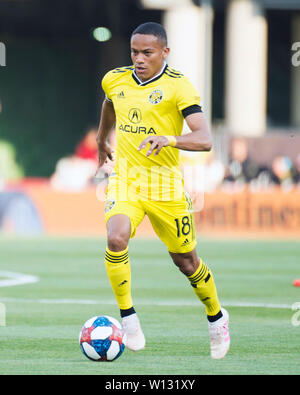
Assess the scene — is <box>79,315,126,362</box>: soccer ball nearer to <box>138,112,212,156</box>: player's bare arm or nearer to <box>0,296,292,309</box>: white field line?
<box>138,112,212,156</box>: player's bare arm

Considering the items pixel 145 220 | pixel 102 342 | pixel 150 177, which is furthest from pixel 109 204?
pixel 145 220

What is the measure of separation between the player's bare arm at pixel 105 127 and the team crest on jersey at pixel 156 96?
56 cm

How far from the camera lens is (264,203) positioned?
2169 centimetres

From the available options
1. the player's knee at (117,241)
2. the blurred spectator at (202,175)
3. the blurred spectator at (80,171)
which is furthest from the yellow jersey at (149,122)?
the blurred spectator at (80,171)

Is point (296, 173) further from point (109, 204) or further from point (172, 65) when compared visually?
point (109, 204)

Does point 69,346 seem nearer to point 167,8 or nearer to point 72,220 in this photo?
point 72,220

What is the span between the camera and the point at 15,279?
13461 millimetres

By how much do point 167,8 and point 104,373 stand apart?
23.1m

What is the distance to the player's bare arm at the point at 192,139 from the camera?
729cm

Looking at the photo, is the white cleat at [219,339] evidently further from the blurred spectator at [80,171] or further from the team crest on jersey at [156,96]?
the blurred spectator at [80,171]

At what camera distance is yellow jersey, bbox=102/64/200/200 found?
26.0ft

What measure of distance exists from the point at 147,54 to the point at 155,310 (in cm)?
336

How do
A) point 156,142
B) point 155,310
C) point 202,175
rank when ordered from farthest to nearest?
1. point 202,175
2. point 155,310
3. point 156,142

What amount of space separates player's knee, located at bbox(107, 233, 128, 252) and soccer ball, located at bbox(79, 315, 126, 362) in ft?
1.99
